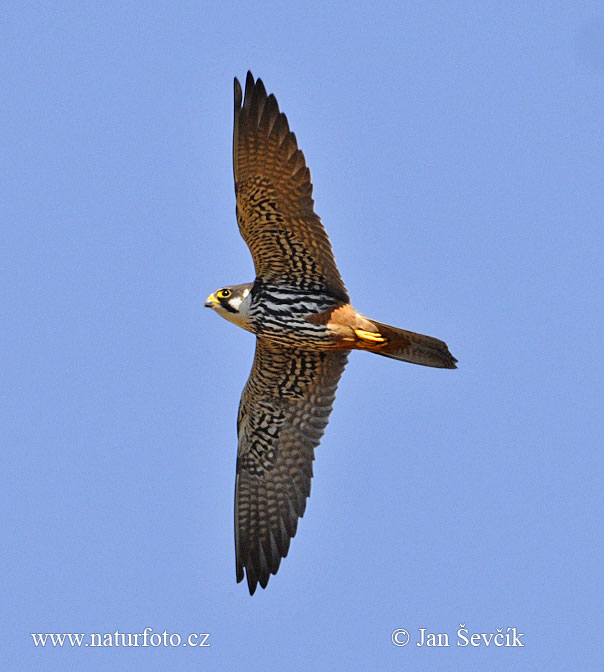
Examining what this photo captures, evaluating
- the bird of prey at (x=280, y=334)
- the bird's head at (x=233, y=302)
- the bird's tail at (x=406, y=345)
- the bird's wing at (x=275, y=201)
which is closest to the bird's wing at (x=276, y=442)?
the bird of prey at (x=280, y=334)

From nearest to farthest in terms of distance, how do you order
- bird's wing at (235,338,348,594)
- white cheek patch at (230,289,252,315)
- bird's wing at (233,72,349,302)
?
bird's wing at (233,72,349,302)
white cheek patch at (230,289,252,315)
bird's wing at (235,338,348,594)

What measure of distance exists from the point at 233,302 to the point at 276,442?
1.92 meters

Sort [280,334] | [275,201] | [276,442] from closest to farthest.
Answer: [275,201] < [280,334] < [276,442]

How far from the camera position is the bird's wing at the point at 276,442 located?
1323cm

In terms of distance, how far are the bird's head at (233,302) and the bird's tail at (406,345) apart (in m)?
1.22

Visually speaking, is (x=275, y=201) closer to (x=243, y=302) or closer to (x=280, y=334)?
(x=243, y=302)

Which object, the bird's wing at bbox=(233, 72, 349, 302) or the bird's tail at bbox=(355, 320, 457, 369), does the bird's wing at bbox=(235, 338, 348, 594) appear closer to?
the bird's tail at bbox=(355, 320, 457, 369)

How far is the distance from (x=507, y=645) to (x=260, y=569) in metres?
2.83

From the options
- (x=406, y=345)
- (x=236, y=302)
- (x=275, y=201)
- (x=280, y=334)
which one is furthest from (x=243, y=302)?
(x=406, y=345)

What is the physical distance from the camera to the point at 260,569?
522 inches

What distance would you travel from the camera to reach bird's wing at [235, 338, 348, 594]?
13.2 m

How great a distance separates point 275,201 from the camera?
39.3 ft

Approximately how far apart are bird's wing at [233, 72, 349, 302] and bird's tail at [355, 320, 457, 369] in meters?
0.50

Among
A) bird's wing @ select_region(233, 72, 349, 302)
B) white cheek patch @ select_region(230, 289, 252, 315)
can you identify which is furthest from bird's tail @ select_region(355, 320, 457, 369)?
white cheek patch @ select_region(230, 289, 252, 315)
